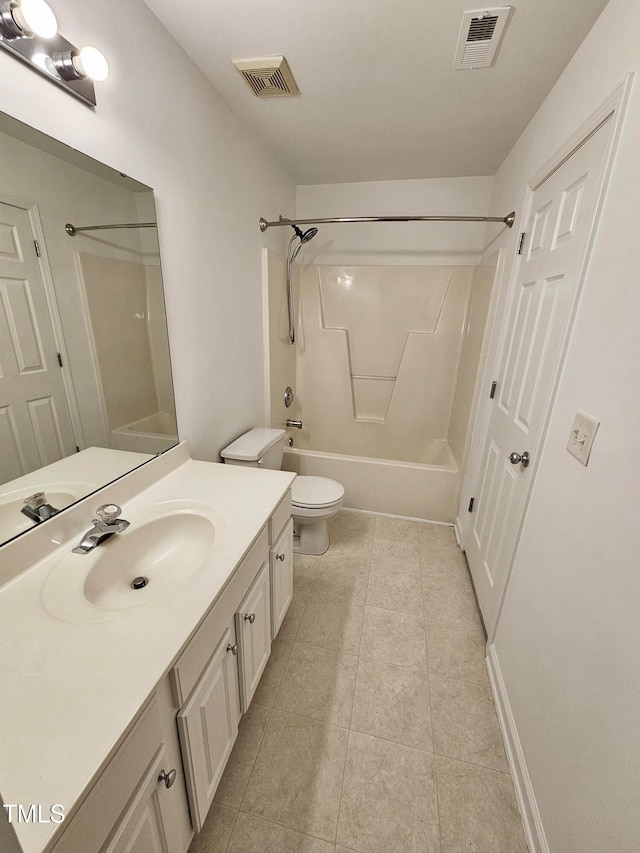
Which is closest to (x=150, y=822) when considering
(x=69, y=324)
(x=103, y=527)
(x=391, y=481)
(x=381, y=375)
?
(x=103, y=527)

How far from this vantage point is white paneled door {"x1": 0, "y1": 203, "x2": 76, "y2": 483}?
30.7 inches

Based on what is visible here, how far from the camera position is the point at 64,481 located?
3.15ft

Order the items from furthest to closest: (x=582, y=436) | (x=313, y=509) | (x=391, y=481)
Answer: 1. (x=391, y=481)
2. (x=313, y=509)
3. (x=582, y=436)

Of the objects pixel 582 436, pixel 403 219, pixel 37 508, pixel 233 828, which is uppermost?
pixel 403 219

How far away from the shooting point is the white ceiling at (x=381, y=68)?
107 centimetres

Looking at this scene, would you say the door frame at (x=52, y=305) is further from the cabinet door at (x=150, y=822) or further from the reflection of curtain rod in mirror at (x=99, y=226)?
the cabinet door at (x=150, y=822)

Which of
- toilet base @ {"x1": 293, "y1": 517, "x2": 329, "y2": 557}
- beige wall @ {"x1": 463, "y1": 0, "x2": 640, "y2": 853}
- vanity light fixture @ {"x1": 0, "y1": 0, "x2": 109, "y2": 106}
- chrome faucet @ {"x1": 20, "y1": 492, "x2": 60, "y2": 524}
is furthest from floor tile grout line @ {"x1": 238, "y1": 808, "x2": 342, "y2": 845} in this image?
vanity light fixture @ {"x1": 0, "y1": 0, "x2": 109, "y2": 106}

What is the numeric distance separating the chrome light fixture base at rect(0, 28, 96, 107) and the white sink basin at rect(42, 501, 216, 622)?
1143mm

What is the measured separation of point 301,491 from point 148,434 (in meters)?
0.97

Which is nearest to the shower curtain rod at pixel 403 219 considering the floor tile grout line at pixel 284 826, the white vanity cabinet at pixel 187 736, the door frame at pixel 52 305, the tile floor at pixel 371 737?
the door frame at pixel 52 305

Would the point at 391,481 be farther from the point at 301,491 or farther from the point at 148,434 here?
the point at 148,434

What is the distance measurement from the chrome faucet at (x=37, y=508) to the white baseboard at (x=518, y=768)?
156 centimetres

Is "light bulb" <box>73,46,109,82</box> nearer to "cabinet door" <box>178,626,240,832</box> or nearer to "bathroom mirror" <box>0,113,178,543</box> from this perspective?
"bathroom mirror" <box>0,113,178,543</box>

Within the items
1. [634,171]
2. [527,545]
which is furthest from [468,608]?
[634,171]
